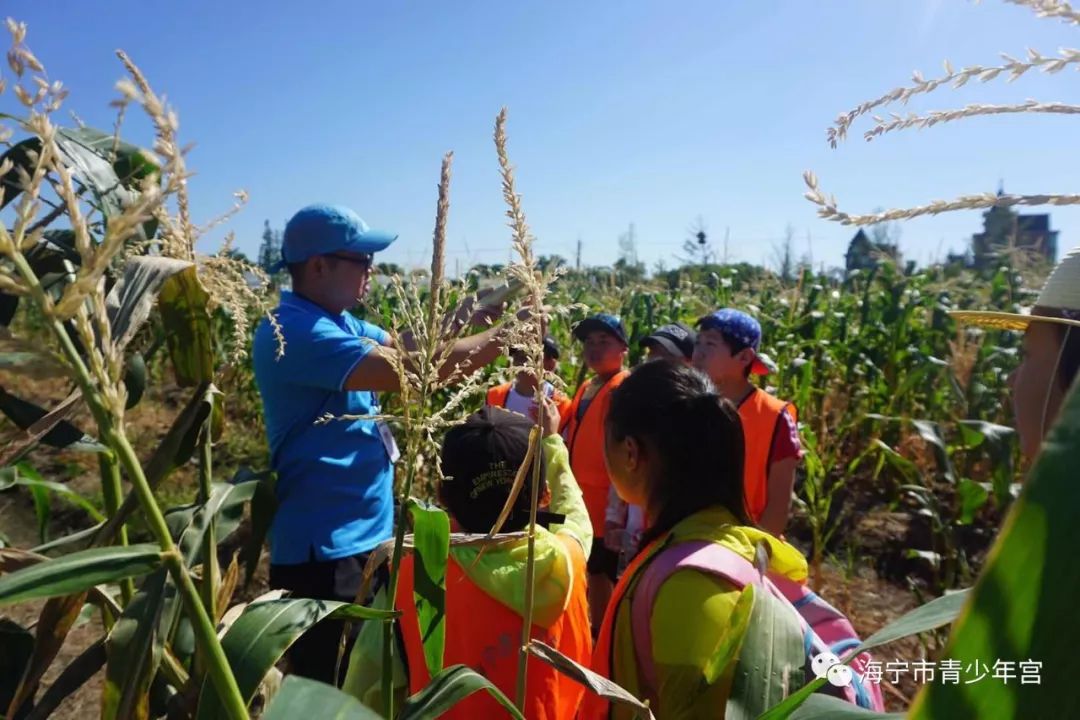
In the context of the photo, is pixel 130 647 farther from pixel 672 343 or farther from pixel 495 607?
pixel 672 343

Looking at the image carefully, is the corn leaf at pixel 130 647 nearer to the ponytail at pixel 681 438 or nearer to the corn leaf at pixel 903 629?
the corn leaf at pixel 903 629

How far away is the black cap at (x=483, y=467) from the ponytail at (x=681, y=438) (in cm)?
23

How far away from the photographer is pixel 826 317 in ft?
20.2

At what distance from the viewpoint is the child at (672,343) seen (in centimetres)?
316

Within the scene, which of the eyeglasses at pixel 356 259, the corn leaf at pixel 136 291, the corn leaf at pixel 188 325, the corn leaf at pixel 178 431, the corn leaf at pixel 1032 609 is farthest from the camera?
the eyeglasses at pixel 356 259

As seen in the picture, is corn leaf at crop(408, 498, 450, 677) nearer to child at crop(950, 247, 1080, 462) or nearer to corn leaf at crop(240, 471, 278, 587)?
child at crop(950, 247, 1080, 462)

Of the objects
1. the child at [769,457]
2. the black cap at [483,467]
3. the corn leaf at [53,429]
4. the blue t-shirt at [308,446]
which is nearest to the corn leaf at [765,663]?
the black cap at [483,467]

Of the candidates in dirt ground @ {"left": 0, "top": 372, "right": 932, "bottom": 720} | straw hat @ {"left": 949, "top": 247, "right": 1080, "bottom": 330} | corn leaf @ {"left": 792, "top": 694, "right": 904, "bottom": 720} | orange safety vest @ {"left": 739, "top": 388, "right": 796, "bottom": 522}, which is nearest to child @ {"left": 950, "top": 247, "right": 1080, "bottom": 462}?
straw hat @ {"left": 949, "top": 247, "right": 1080, "bottom": 330}

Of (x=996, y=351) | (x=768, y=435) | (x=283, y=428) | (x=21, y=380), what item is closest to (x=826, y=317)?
(x=996, y=351)

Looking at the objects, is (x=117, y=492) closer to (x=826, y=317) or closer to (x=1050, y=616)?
(x=1050, y=616)

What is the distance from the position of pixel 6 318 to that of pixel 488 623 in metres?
0.89

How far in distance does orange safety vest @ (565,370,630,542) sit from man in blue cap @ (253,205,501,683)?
1071 millimetres

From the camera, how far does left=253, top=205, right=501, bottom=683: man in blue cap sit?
1.89 meters

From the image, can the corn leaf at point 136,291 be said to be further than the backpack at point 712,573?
No
